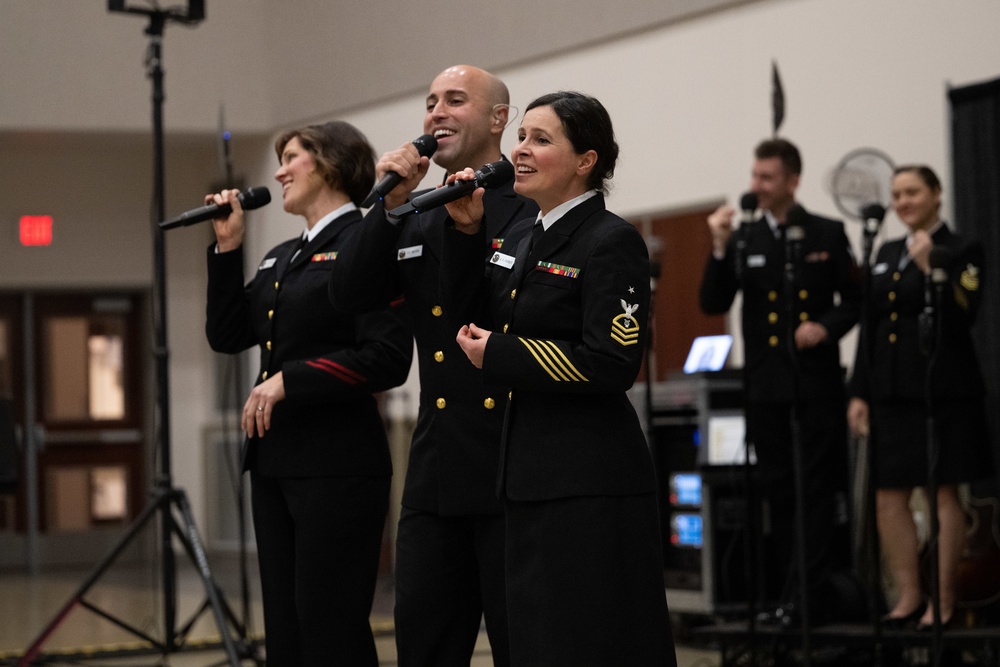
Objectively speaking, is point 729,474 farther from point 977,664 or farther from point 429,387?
point 429,387

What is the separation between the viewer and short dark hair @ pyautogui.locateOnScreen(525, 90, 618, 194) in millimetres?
2406

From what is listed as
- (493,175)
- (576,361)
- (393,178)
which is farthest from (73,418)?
(576,361)

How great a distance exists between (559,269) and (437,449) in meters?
0.53

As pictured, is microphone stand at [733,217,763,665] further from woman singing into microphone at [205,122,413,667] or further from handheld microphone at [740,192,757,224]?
woman singing into microphone at [205,122,413,667]

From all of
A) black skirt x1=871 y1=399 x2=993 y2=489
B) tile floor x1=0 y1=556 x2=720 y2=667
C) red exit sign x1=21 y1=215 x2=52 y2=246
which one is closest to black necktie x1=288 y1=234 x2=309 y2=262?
tile floor x1=0 y1=556 x2=720 y2=667

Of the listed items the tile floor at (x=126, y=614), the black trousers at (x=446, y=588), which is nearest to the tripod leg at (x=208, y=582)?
the tile floor at (x=126, y=614)

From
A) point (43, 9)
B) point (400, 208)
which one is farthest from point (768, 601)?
point (43, 9)

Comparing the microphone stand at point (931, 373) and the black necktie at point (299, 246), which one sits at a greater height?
the black necktie at point (299, 246)

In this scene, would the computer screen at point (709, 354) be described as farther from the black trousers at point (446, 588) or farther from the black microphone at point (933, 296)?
the black trousers at point (446, 588)

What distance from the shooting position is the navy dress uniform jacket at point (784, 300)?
462cm

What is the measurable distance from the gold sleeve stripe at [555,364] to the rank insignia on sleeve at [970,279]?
96.8 inches

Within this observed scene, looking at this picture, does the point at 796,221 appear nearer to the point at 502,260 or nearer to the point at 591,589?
the point at 502,260

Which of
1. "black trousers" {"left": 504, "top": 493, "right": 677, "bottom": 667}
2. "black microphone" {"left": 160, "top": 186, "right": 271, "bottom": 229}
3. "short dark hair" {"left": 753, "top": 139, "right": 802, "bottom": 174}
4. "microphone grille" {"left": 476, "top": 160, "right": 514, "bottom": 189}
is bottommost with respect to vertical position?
"black trousers" {"left": 504, "top": 493, "right": 677, "bottom": 667}

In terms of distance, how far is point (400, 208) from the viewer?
2.51 meters
